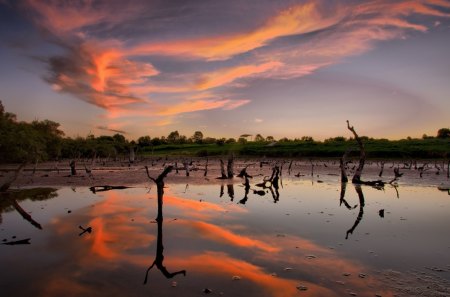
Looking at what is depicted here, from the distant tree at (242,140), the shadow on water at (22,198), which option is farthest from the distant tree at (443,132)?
the shadow on water at (22,198)

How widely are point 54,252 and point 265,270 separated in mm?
6914

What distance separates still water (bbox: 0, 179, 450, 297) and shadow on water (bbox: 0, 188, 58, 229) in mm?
166

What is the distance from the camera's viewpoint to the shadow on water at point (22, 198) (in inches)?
708

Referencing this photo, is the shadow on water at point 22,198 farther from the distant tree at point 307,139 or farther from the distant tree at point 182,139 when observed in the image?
the distant tree at point 182,139

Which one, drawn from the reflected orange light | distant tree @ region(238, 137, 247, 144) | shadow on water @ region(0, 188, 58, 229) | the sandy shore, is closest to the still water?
the reflected orange light

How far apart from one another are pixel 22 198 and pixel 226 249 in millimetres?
18655

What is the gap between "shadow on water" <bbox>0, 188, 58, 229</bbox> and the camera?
18.0 metres

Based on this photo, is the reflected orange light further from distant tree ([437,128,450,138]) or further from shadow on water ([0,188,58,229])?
distant tree ([437,128,450,138])

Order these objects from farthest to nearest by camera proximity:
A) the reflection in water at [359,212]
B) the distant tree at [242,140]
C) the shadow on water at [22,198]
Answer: the distant tree at [242,140] → the shadow on water at [22,198] → the reflection in water at [359,212]

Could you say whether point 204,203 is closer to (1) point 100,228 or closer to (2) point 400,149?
(1) point 100,228

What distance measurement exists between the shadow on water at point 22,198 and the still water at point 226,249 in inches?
6.5

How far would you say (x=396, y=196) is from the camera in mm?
25656

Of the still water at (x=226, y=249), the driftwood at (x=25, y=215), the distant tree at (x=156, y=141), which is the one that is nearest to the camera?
the still water at (x=226, y=249)

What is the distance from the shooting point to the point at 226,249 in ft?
40.1
